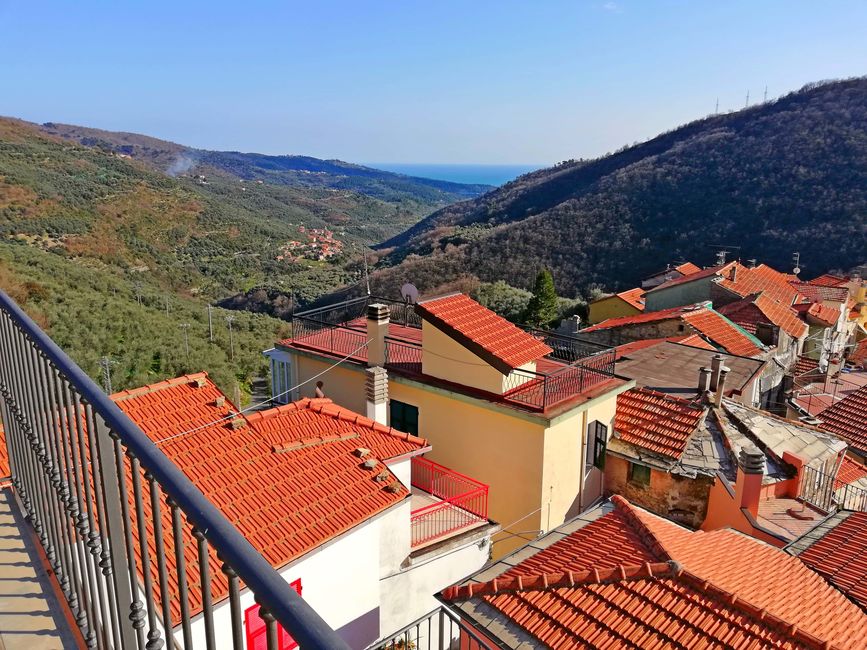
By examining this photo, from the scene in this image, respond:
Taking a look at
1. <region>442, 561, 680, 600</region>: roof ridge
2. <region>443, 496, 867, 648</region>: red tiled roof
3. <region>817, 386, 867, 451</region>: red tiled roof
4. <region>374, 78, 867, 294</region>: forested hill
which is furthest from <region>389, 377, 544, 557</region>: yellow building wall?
<region>374, 78, 867, 294</region>: forested hill

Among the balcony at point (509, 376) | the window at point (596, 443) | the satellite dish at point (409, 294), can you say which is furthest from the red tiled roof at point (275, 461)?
the satellite dish at point (409, 294)

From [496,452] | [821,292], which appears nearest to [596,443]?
[496,452]

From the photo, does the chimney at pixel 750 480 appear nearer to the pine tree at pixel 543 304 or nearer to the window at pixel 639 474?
the window at pixel 639 474

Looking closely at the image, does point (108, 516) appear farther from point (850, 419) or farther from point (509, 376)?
point (850, 419)

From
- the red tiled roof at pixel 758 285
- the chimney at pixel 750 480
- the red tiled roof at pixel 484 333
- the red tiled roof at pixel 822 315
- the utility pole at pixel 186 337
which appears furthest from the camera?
the utility pole at pixel 186 337

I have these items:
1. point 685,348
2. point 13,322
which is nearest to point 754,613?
point 13,322

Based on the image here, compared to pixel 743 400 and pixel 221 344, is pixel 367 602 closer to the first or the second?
pixel 743 400

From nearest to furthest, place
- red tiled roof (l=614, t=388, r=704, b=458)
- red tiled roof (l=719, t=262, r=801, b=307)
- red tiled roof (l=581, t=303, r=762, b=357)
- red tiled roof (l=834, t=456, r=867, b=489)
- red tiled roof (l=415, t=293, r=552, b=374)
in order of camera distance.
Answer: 1. red tiled roof (l=415, t=293, r=552, b=374)
2. red tiled roof (l=614, t=388, r=704, b=458)
3. red tiled roof (l=834, t=456, r=867, b=489)
4. red tiled roof (l=581, t=303, r=762, b=357)
5. red tiled roof (l=719, t=262, r=801, b=307)

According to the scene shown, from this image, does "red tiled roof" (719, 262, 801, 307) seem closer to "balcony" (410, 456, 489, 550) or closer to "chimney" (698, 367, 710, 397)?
"chimney" (698, 367, 710, 397)
